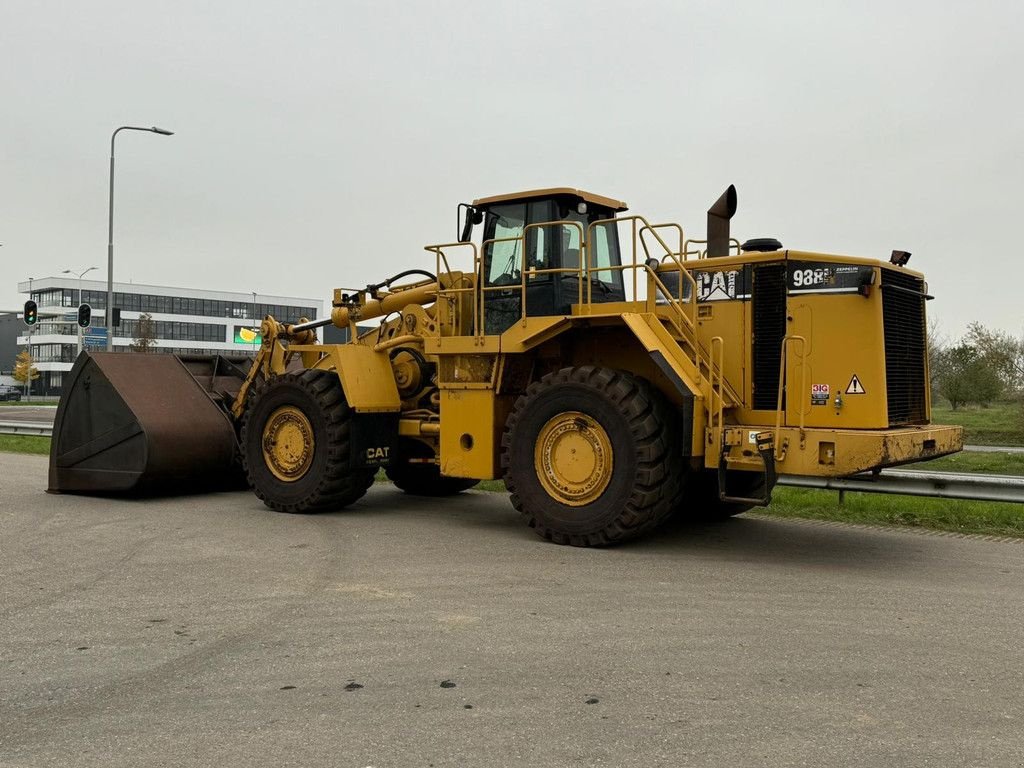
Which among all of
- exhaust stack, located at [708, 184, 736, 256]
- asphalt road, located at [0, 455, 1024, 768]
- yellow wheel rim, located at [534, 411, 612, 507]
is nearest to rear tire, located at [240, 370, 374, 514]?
asphalt road, located at [0, 455, 1024, 768]

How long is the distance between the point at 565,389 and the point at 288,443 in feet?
12.1

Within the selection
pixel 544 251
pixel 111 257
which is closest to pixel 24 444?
pixel 111 257

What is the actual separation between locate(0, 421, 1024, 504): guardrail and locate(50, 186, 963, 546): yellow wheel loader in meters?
0.93

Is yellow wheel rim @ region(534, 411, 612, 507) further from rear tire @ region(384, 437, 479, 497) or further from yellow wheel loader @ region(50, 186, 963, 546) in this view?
rear tire @ region(384, 437, 479, 497)

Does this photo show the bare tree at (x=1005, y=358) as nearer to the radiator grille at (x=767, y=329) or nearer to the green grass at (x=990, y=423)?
the green grass at (x=990, y=423)

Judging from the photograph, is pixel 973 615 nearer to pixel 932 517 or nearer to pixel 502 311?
pixel 932 517

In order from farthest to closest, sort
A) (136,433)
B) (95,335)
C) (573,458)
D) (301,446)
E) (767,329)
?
(95,335), (136,433), (301,446), (573,458), (767,329)

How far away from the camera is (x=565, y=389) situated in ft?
28.0

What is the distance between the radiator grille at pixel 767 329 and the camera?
26.6ft

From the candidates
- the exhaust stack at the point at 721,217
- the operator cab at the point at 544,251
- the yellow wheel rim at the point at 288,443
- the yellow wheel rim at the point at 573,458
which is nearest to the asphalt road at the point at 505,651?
the yellow wheel rim at the point at 573,458

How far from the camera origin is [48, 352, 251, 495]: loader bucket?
1116 cm

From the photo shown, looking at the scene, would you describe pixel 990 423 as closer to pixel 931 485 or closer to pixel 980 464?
pixel 980 464

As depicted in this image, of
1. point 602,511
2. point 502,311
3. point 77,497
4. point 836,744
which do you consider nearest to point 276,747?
point 836,744

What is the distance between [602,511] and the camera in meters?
8.20
